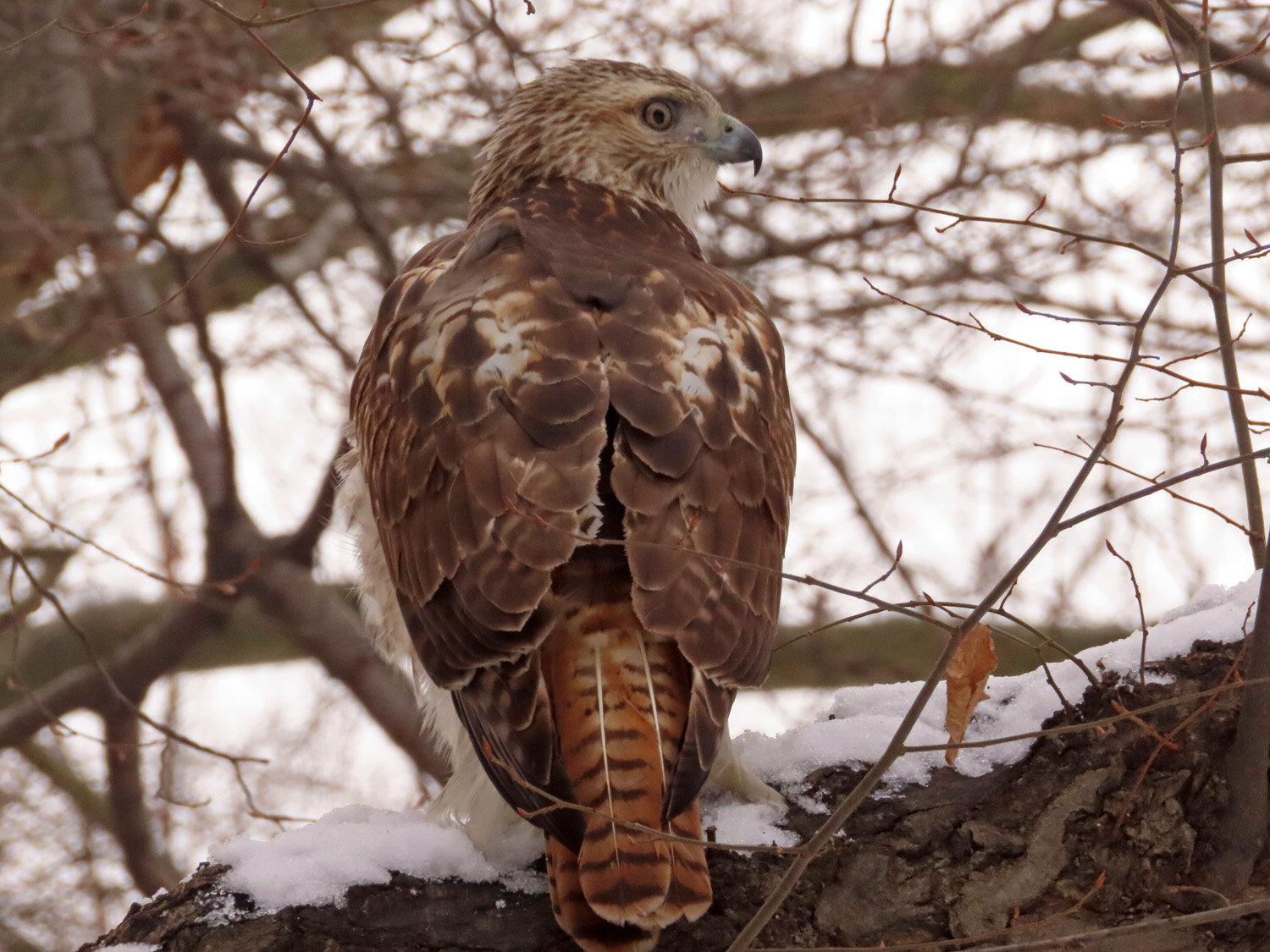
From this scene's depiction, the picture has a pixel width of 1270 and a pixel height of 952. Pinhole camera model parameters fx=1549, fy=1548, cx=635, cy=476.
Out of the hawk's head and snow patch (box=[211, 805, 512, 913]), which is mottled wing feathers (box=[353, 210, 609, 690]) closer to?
snow patch (box=[211, 805, 512, 913])

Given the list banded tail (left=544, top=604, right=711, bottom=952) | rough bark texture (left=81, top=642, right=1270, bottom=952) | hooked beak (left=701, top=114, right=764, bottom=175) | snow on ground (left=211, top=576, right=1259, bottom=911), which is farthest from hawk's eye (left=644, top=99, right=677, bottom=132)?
rough bark texture (left=81, top=642, right=1270, bottom=952)

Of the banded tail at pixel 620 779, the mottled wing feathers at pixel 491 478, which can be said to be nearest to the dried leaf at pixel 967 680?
the banded tail at pixel 620 779

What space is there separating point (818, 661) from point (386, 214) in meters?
2.97

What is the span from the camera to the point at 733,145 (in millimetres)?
5031

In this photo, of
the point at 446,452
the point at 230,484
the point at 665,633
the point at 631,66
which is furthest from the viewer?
the point at 230,484

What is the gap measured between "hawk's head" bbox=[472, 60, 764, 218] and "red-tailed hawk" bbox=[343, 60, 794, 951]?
1.03 meters

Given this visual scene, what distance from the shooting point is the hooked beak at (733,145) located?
197 inches

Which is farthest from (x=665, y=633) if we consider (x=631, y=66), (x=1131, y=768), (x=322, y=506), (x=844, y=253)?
(x=844, y=253)

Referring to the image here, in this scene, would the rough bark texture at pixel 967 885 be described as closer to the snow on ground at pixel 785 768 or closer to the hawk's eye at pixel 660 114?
the snow on ground at pixel 785 768

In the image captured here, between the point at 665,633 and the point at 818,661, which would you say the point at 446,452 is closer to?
the point at 665,633

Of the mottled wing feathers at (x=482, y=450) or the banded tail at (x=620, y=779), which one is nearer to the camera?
the banded tail at (x=620, y=779)

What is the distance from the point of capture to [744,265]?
6.83 m

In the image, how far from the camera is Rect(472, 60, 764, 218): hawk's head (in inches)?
197

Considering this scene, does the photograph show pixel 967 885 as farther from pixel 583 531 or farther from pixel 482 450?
pixel 482 450
